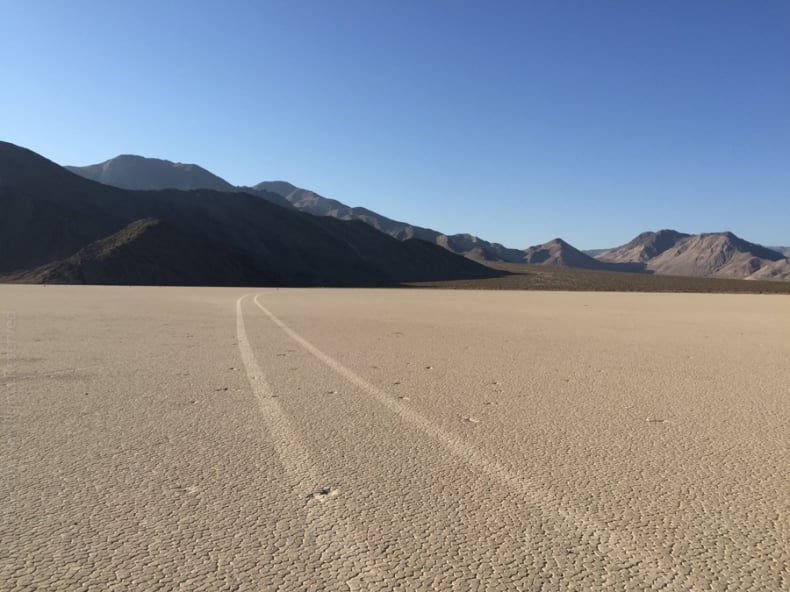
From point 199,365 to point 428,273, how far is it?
104901 millimetres

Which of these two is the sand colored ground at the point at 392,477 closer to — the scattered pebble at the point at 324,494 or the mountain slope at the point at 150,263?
the scattered pebble at the point at 324,494

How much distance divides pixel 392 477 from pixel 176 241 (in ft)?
268

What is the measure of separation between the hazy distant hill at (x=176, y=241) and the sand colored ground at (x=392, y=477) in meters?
68.4

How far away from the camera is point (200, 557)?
9.52ft

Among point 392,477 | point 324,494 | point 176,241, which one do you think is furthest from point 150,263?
point 324,494

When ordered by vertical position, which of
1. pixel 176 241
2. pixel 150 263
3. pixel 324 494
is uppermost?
pixel 176 241

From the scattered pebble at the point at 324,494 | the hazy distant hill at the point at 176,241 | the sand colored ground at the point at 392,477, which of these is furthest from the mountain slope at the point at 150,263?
the scattered pebble at the point at 324,494

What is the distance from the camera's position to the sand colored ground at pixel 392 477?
9.29 feet

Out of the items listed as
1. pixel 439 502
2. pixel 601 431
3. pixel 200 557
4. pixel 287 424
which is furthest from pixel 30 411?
pixel 601 431

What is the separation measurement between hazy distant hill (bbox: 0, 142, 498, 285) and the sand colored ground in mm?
68436

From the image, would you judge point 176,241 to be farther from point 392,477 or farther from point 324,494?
point 324,494

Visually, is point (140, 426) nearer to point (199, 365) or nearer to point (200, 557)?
point (200, 557)

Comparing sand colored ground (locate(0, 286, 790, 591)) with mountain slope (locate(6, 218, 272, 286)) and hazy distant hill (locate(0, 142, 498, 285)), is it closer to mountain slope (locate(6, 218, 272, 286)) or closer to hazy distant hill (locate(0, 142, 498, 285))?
mountain slope (locate(6, 218, 272, 286))

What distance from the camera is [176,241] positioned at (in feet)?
263
